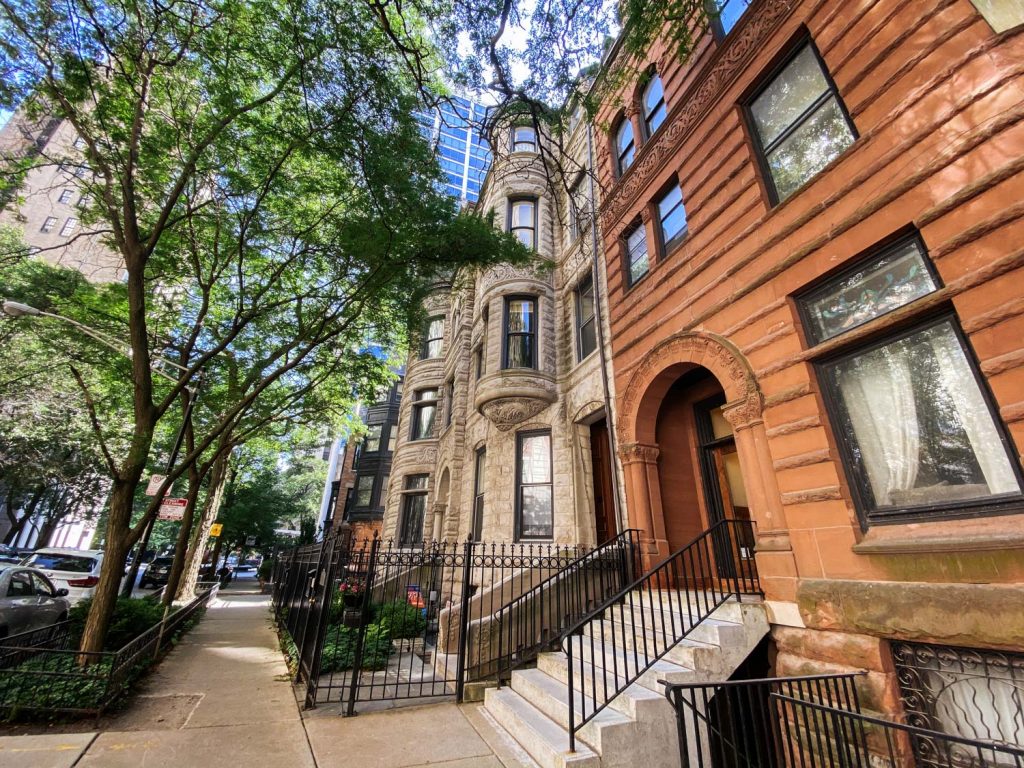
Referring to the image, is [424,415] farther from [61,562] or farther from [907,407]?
[907,407]

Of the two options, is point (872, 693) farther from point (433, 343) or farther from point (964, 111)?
point (433, 343)

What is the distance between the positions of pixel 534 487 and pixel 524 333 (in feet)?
13.1

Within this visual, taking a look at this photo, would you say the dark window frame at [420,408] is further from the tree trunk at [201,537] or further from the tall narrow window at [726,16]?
the tall narrow window at [726,16]

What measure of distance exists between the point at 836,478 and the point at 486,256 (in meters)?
7.50

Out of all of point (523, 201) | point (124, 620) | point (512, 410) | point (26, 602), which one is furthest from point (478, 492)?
point (26, 602)

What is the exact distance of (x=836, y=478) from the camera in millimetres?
4359

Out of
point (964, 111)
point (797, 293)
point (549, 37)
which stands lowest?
point (797, 293)

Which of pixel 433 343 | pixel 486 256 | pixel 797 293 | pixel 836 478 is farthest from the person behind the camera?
pixel 433 343

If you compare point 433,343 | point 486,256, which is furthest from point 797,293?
point 433,343

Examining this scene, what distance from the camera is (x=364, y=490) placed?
2622cm

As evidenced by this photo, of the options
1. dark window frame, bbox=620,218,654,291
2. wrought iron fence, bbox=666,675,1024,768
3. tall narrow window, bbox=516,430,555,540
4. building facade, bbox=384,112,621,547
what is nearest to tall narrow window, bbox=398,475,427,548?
building facade, bbox=384,112,621,547

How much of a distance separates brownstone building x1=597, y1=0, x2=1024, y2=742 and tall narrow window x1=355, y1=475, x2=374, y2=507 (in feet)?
72.6

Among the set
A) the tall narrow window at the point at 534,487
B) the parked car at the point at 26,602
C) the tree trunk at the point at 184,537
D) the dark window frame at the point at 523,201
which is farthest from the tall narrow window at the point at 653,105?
the parked car at the point at 26,602

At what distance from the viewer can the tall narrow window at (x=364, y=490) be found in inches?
1021
